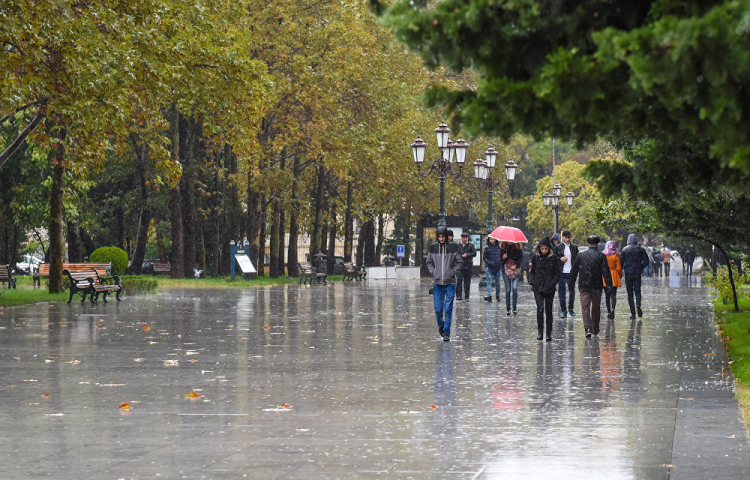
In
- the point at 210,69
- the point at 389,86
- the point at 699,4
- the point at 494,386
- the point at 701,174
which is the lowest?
the point at 494,386

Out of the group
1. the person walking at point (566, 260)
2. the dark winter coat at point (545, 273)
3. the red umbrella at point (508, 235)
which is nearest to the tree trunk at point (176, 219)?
the red umbrella at point (508, 235)

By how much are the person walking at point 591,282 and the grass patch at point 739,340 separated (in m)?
1.99

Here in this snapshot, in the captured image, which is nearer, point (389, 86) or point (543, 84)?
point (543, 84)

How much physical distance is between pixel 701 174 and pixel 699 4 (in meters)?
1.52

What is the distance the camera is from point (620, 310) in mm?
24531

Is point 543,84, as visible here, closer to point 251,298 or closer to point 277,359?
point 277,359

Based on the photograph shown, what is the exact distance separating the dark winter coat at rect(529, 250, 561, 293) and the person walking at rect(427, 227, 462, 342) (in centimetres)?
136

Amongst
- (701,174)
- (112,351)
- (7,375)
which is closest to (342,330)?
(112,351)

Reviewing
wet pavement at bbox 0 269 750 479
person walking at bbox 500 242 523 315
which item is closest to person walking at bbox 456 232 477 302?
person walking at bbox 500 242 523 315

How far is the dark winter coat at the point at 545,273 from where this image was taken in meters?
16.8

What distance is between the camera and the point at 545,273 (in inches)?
663

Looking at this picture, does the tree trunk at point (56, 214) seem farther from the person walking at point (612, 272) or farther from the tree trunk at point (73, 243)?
the tree trunk at point (73, 243)

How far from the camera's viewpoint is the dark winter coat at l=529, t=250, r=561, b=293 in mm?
16797

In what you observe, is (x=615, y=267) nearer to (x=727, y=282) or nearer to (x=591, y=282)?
(x=727, y=282)
